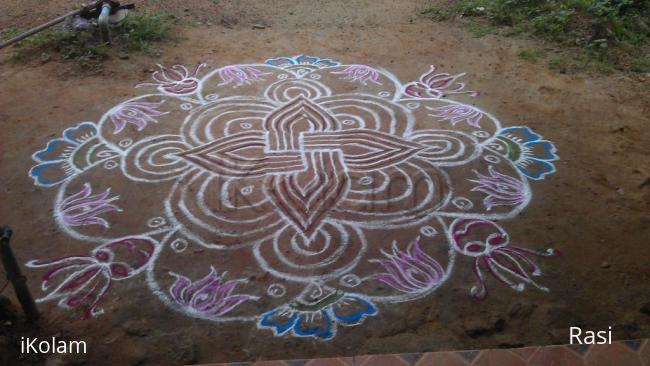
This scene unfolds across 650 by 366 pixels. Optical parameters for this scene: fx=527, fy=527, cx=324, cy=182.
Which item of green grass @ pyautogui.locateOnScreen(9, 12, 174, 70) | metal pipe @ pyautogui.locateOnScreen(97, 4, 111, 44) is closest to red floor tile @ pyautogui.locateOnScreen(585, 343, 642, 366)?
green grass @ pyautogui.locateOnScreen(9, 12, 174, 70)

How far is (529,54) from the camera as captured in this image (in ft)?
18.6

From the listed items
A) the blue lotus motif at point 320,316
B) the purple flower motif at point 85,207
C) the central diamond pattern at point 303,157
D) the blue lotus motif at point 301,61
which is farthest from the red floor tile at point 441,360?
the blue lotus motif at point 301,61

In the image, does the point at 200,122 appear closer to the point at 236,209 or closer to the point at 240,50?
the point at 236,209

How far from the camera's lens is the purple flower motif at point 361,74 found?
17.1ft

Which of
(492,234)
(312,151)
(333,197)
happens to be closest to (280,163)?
(312,151)

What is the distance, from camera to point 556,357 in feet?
7.75

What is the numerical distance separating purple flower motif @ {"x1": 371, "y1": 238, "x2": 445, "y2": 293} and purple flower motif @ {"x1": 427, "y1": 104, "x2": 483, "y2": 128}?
1.66 meters

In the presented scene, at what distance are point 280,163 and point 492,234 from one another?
1626 millimetres

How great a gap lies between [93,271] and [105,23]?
341 cm

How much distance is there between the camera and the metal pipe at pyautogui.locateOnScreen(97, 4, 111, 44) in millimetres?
5512

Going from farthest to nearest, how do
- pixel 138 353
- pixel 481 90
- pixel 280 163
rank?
1. pixel 481 90
2. pixel 280 163
3. pixel 138 353

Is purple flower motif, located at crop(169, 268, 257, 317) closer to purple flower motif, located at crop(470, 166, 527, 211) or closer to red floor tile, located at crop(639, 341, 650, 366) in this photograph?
purple flower motif, located at crop(470, 166, 527, 211)

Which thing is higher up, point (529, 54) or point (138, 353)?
point (529, 54)

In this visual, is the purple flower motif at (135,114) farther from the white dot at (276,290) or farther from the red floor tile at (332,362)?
the red floor tile at (332,362)
